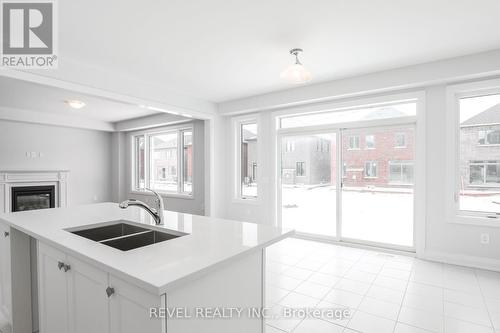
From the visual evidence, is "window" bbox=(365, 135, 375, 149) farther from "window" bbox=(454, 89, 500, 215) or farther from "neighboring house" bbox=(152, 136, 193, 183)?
"neighboring house" bbox=(152, 136, 193, 183)

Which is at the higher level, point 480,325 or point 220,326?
point 220,326

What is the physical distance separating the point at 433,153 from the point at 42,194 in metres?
8.30

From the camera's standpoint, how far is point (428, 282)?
2992 millimetres

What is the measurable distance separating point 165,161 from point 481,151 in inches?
260

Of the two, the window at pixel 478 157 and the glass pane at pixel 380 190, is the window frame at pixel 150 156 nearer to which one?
the glass pane at pixel 380 190

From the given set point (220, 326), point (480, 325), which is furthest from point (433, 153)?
point (220, 326)

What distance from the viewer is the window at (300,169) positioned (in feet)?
16.4

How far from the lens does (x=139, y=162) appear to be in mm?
7984

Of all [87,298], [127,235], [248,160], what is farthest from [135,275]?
[248,160]

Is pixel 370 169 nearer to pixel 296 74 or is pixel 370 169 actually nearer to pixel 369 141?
pixel 369 141

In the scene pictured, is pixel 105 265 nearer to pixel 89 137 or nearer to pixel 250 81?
pixel 250 81

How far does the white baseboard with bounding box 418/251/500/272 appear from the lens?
3348 millimetres

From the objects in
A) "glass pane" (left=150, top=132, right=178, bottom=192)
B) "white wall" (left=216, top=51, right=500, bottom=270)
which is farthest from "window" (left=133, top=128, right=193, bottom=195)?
"white wall" (left=216, top=51, right=500, bottom=270)

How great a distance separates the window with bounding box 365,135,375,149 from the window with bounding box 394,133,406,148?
315 millimetres
